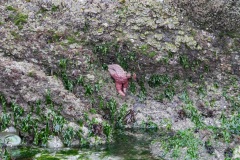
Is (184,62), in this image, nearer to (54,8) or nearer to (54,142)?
(54,8)

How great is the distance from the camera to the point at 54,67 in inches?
370

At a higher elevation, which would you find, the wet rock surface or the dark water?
the wet rock surface

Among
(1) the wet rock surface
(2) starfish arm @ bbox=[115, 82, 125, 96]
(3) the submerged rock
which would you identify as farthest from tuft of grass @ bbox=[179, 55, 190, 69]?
(3) the submerged rock

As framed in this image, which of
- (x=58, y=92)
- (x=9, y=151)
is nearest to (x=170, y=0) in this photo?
(x=58, y=92)

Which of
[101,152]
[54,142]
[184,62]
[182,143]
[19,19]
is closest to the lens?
[101,152]

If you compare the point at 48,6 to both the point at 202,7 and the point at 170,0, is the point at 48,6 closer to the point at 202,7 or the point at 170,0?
the point at 170,0

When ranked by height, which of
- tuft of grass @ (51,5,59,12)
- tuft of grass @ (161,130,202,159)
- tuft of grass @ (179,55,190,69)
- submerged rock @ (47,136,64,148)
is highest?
tuft of grass @ (51,5,59,12)

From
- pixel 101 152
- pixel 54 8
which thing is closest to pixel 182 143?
pixel 101 152

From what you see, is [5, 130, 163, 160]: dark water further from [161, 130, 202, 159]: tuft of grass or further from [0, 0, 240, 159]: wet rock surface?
[0, 0, 240, 159]: wet rock surface

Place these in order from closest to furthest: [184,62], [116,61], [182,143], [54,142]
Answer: [54,142] < [182,143] < [116,61] < [184,62]

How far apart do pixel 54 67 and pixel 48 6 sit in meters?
2.26

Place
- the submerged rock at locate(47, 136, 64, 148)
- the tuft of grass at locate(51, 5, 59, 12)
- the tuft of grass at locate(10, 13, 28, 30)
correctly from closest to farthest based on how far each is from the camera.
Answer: the submerged rock at locate(47, 136, 64, 148), the tuft of grass at locate(10, 13, 28, 30), the tuft of grass at locate(51, 5, 59, 12)

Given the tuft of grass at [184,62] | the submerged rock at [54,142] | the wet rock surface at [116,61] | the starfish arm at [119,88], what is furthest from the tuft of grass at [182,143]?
the tuft of grass at [184,62]

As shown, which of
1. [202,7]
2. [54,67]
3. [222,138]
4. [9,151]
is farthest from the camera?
[202,7]
